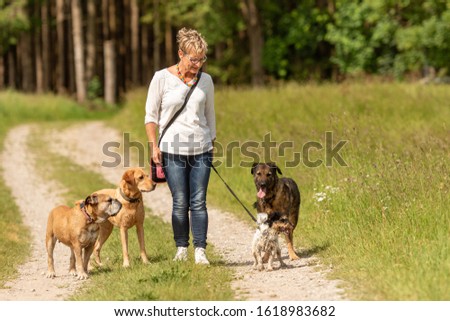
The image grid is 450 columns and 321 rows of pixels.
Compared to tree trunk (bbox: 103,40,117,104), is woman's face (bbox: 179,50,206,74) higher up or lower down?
higher up

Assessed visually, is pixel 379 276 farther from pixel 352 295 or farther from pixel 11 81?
pixel 11 81

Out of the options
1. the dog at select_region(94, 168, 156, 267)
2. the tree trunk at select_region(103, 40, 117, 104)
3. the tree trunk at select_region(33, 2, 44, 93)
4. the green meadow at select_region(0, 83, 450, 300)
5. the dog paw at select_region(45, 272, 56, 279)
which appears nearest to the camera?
the green meadow at select_region(0, 83, 450, 300)

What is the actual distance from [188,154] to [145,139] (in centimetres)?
1365

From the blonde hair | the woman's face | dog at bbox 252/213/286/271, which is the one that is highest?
the blonde hair

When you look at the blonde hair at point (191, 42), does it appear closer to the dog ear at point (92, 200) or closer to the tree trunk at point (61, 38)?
the dog ear at point (92, 200)

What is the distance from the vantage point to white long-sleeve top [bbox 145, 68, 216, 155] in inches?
345

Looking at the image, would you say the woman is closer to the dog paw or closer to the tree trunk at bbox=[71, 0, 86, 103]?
the dog paw

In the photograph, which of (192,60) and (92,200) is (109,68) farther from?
→ (192,60)

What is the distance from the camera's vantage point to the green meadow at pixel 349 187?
745 cm

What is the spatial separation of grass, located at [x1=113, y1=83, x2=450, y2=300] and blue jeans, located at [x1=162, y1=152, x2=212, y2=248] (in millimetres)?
1509

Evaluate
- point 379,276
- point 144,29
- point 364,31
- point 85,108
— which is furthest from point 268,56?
point 379,276

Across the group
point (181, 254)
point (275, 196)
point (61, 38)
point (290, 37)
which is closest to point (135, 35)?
point (61, 38)

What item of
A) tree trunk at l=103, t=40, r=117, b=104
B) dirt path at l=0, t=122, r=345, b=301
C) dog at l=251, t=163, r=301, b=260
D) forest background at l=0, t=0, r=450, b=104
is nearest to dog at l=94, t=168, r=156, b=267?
dirt path at l=0, t=122, r=345, b=301

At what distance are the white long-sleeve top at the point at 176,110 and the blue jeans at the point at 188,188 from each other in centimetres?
12
